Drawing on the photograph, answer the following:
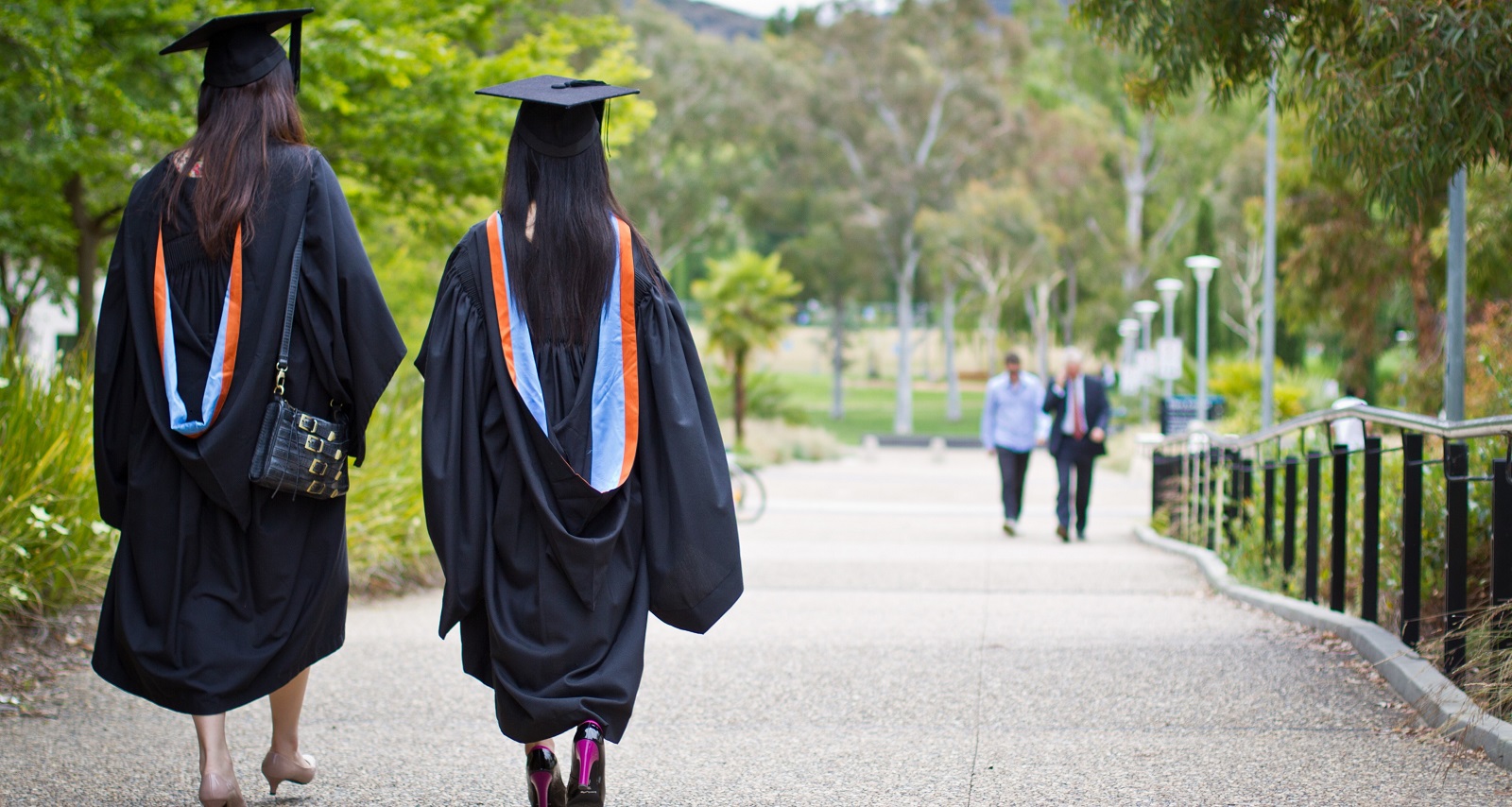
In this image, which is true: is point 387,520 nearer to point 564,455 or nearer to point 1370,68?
point 564,455

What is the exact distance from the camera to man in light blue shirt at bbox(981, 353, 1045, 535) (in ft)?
40.9

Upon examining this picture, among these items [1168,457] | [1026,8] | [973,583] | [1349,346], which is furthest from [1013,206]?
[973,583]

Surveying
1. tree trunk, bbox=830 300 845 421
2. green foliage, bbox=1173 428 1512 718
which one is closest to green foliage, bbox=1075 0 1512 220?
green foliage, bbox=1173 428 1512 718

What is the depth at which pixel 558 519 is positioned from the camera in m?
3.01

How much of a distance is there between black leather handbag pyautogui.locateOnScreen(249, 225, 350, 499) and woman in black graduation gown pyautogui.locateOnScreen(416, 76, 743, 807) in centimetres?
28

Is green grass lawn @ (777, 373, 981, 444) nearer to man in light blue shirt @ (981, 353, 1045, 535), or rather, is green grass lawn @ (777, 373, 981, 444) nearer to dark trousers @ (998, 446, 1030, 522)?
dark trousers @ (998, 446, 1030, 522)

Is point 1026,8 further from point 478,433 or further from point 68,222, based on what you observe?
point 478,433

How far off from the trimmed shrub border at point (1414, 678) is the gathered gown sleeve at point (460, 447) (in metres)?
2.59

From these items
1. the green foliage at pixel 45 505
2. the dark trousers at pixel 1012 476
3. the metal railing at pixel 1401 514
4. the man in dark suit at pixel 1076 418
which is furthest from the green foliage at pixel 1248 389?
the green foliage at pixel 45 505

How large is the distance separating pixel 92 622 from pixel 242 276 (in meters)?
2.80

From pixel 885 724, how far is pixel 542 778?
158 centimetres

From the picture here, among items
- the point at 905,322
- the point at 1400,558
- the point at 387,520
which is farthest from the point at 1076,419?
the point at 905,322

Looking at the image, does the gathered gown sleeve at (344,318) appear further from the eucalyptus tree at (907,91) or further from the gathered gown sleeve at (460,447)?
the eucalyptus tree at (907,91)

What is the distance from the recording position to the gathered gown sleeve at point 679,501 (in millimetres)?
3102
